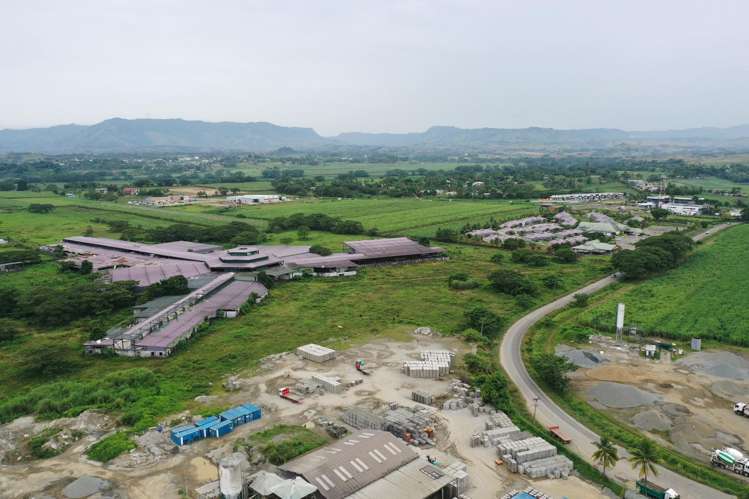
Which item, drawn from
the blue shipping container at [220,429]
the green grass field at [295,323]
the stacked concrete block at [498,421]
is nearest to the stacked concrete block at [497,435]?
the stacked concrete block at [498,421]

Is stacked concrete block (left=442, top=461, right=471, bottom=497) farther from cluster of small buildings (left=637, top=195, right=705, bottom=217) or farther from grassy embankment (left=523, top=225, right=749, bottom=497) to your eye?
cluster of small buildings (left=637, top=195, right=705, bottom=217)

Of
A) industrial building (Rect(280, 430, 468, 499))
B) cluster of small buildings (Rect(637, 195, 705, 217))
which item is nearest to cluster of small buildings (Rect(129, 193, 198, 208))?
cluster of small buildings (Rect(637, 195, 705, 217))

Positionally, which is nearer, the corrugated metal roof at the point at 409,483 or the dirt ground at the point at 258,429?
the corrugated metal roof at the point at 409,483

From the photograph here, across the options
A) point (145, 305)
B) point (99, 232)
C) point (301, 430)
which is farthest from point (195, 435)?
point (99, 232)

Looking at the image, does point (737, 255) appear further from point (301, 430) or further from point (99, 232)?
point (99, 232)

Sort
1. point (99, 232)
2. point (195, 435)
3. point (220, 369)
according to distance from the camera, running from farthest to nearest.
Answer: point (99, 232) → point (220, 369) → point (195, 435)

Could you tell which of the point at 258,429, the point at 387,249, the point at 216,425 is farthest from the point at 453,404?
the point at 387,249

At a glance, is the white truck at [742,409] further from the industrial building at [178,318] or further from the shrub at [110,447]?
the industrial building at [178,318]
